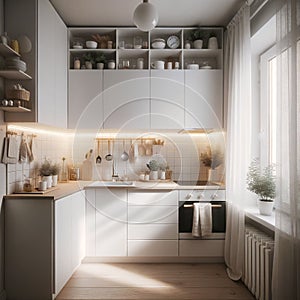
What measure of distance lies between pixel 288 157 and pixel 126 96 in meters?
2.22

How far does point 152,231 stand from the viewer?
12.2ft

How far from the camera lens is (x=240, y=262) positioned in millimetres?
3164

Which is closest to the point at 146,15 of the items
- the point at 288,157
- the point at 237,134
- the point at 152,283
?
the point at 288,157

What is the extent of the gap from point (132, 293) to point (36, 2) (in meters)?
2.63

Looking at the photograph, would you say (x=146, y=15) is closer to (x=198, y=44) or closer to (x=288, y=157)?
(x=288, y=157)

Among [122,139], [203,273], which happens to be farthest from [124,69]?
[203,273]

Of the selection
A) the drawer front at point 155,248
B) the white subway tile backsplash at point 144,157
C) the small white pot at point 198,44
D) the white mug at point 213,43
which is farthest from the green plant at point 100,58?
the drawer front at point 155,248

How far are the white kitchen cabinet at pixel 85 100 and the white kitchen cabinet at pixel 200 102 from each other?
1.01 m

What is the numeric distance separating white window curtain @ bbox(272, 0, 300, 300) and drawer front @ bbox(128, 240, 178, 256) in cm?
159

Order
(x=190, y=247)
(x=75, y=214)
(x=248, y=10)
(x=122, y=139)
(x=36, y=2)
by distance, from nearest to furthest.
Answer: (x=36, y=2), (x=248, y=10), (x=75, y=214), (x=190, y=247), (x=122, y=139)

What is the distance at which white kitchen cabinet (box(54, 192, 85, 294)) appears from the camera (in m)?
2.86

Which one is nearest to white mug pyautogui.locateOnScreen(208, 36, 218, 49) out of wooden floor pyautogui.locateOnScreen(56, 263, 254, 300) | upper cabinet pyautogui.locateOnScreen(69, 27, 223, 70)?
upper cabinet pyautogui.locateOnScreen(69, 27, 223, 70)

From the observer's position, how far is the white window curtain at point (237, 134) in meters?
3.15

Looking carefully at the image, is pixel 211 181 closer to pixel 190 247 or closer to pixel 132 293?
pixel 190 247
